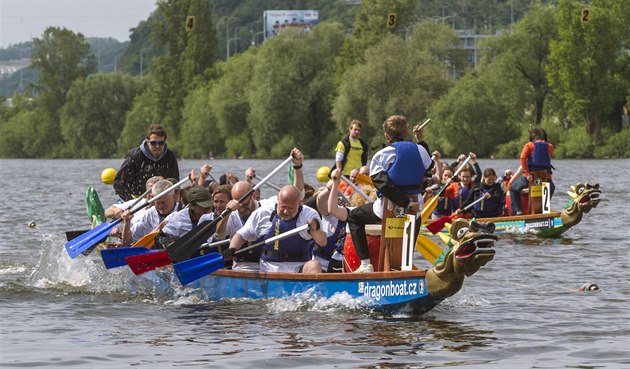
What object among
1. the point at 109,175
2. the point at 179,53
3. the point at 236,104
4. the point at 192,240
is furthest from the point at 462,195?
the point at 179,53

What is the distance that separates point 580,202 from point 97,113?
274ft

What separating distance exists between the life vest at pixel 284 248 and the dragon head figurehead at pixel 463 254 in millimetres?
1880

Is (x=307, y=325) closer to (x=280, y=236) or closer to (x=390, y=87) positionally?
(x=280, y=236)

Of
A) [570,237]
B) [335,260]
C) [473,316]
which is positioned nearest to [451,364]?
[473,316]

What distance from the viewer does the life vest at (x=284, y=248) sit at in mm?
12211

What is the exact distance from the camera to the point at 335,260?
1295 cm

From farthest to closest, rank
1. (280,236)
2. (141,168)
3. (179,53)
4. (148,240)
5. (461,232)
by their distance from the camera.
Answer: (179,53), (141,168), (148,240), (280,236), (461,232)

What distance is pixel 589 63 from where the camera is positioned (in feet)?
221

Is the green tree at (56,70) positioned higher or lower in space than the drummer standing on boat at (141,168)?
higher

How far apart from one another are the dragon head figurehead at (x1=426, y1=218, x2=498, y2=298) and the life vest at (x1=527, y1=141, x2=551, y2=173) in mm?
10714

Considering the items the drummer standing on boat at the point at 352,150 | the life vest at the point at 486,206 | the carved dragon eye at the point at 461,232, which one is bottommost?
the life vest at the point at 486,206

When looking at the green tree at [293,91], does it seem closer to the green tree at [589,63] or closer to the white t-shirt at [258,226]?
the green tree at [589,63]

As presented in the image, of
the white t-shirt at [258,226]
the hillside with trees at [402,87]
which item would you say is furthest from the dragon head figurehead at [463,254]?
the hillside with trees at [402,87]

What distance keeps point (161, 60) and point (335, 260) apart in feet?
A: 297
